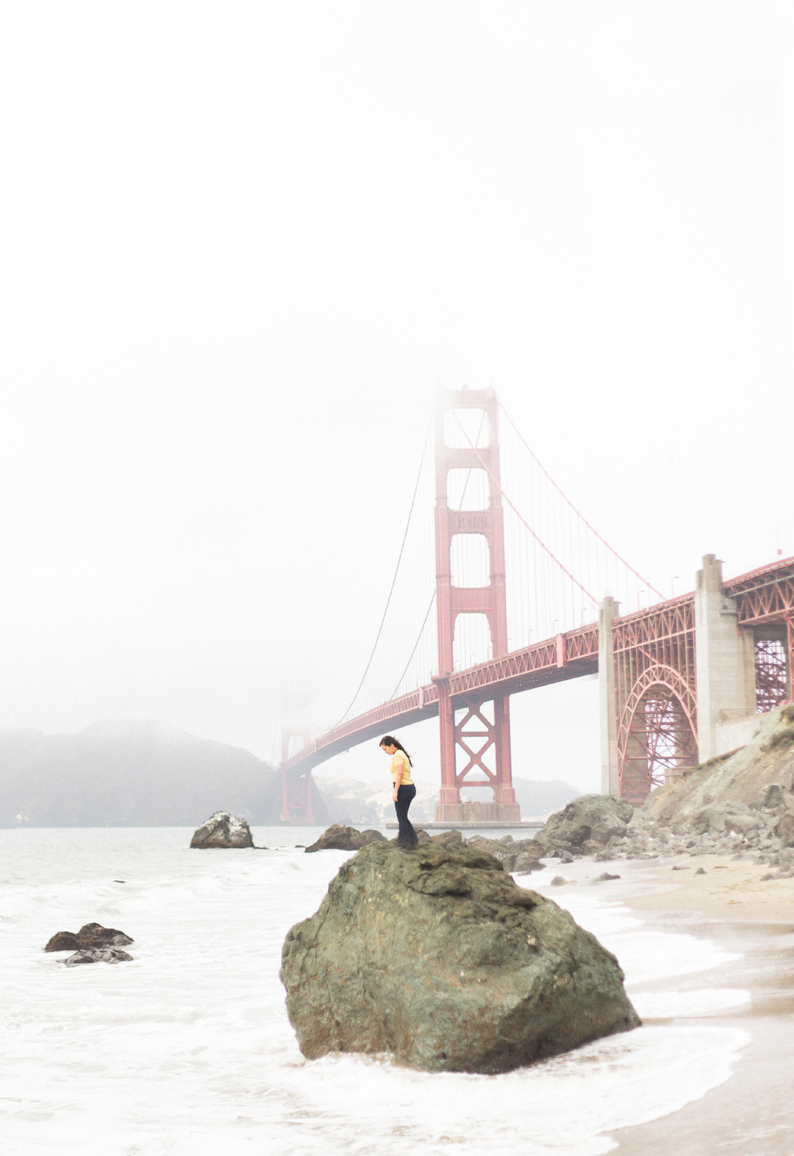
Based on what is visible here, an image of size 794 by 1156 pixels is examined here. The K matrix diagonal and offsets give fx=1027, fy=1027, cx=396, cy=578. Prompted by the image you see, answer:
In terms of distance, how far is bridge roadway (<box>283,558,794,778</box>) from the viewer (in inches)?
1412

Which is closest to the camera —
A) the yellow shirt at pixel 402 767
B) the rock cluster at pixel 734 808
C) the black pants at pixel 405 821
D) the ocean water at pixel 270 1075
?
the ocean water at pixel 270 1075

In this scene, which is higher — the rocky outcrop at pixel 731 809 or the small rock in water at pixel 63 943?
the rocky outcrop at pixel 731 809

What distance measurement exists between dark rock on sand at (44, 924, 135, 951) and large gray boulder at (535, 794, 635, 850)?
54.9 feet

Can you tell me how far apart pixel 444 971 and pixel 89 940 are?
8.54m

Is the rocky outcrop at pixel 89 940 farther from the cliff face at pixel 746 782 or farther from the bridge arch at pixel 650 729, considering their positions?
the bridge arch at pixel 650 729

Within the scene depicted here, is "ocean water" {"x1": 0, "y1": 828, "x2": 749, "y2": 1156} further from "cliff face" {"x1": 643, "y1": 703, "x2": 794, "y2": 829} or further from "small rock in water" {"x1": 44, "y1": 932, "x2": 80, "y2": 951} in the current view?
"cliff face" {"x1": 643, "y1": 703, "x2": 794, "y2": 829}

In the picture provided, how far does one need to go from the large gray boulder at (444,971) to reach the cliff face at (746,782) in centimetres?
1738

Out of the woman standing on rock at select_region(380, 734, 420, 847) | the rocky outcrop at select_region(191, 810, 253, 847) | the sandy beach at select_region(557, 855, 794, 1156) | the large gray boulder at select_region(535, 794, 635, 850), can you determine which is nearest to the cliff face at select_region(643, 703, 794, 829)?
the large gray boulder at select_region(535, 794, 635, 850)

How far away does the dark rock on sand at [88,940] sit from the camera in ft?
42.9

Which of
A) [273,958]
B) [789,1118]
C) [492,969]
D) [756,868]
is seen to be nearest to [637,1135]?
[789,1118]

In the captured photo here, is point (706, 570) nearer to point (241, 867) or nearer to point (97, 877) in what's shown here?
point (241, 867)

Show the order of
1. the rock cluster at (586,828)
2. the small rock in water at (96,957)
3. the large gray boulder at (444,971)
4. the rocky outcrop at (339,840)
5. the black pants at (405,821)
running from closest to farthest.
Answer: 1. the large gray boulder at (444,971)
2. the black pants at (405,821)
3. the small rock in water at (96,957)
4. the rock cluster at (586,828)
5. the rocky outcrop at (339,840)

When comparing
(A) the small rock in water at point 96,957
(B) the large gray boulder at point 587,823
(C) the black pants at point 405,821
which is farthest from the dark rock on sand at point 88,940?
(B) the large gray boulder at point 587,823

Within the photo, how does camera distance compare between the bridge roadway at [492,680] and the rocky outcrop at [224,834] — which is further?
the bridge roadway at [492,680]
